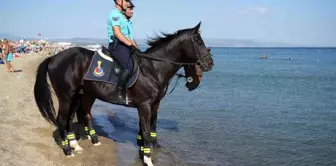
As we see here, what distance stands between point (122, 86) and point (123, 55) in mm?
628

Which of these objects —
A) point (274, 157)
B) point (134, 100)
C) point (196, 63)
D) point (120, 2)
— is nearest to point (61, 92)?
point (134, 100)

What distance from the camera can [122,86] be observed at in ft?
22.5

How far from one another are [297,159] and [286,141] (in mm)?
1684

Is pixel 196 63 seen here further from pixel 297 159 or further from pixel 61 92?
pixel 297 159

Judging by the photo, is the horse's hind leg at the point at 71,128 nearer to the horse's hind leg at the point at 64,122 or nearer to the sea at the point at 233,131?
the horse's hind leg at the point at 64,122

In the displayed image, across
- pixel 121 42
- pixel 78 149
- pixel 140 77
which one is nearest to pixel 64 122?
pixel 78 149

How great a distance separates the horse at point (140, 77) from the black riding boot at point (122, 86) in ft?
0.32

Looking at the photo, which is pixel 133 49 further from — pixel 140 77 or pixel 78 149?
pixel 78 149

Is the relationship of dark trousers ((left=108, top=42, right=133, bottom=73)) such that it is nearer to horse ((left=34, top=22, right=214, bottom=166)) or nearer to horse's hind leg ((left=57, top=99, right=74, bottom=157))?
horse ((left=34, top=22, right=214, bottom=166))

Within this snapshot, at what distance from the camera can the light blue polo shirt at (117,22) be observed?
6738 millimetres

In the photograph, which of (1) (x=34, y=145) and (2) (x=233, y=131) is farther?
(2) (x=233, y=131)

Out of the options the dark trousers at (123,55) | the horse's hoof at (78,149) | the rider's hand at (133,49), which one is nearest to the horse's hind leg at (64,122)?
the horse's hoof at (78,149)

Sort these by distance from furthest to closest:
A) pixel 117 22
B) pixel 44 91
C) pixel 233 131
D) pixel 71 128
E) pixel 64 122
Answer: pixel 233 131 < pixel 71 128 < pixel 44 91 < pixel 64 122 < pixel 117 22

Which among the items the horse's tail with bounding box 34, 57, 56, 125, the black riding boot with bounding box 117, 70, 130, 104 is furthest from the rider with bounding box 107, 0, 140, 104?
the horse's tail with bounding box 34, 57, 56, 125
